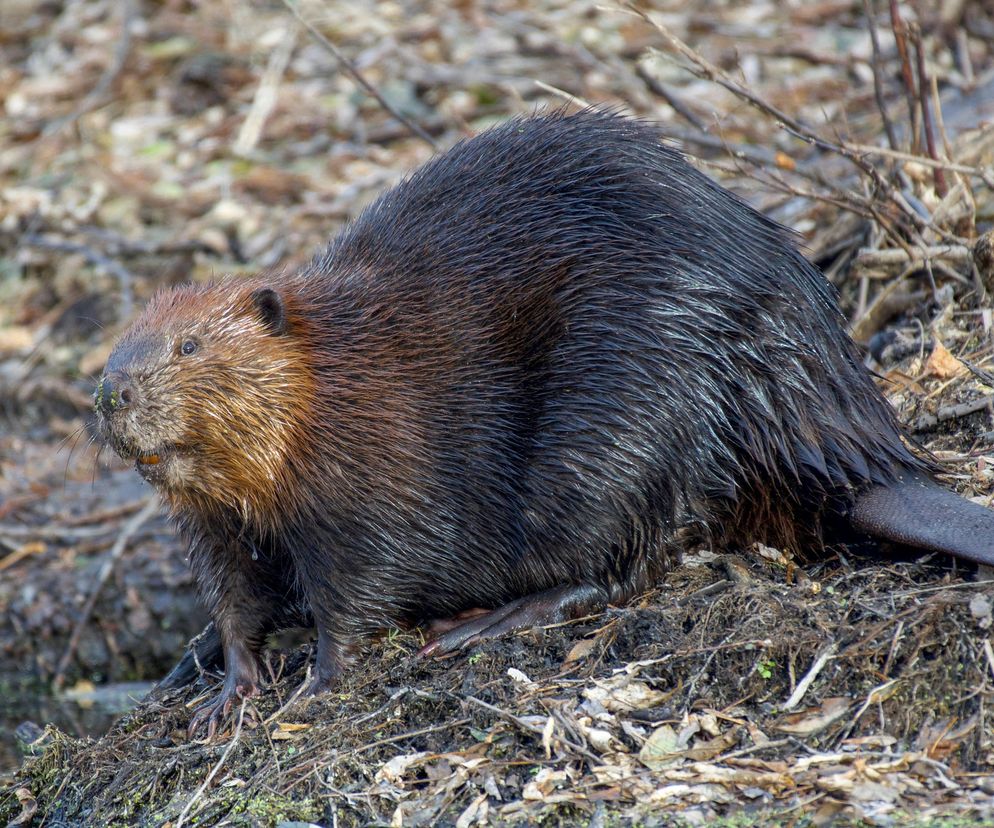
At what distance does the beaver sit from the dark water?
1.16 m

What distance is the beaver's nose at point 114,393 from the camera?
12.1ft

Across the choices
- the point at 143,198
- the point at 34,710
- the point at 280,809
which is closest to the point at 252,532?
the point at 280,809

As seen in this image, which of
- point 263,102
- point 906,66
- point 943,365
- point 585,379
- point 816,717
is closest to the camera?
point 816,717

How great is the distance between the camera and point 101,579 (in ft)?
19.7

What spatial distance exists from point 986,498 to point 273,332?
217 centimetres

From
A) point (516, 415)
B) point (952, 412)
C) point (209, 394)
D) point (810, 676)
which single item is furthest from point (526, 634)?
point (952, 412)

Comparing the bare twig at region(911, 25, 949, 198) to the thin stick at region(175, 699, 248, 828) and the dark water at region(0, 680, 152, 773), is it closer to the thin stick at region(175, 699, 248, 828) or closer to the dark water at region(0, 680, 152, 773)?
the thin stick at region(175, 699, 248, 828)

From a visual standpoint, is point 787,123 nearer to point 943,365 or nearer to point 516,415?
point 943,365

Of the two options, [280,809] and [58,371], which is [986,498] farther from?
[58,371]

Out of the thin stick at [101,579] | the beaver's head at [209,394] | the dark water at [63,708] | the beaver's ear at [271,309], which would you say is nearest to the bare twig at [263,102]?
the thin stick at [101,579]

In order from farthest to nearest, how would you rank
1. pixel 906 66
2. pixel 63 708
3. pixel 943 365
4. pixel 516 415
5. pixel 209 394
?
pixel 63 708 < pixel 906 66 < pixel 943 365 < pixel 516 415 < pixel 209 394

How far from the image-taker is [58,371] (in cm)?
743

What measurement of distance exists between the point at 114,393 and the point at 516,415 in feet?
3.84

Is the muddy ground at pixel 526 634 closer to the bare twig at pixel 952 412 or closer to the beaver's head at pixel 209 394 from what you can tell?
the bare twig at pixel 952 412
